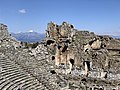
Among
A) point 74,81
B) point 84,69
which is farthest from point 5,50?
→ point 84,69

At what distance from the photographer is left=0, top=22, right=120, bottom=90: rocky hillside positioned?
19.6m

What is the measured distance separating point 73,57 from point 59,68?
458 centimetres

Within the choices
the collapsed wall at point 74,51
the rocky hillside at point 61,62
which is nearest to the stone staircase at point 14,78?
the rocky hillside at point 61,62

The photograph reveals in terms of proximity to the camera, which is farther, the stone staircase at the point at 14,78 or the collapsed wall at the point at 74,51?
the collapsed wall at the point at 74,51

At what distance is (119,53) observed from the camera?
43594 millimetres

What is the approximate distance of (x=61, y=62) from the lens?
117ft

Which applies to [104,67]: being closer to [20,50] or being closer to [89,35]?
[89,35]

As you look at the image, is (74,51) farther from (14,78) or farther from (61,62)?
(14,78)

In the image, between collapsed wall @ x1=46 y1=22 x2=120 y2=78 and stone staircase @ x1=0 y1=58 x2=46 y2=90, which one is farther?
collapsed wall @ x1=46 y1=22 x2=120 y2=78

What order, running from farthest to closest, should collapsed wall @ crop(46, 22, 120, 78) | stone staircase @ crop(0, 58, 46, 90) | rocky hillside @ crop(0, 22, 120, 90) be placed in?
collapsed wall @ crop(46, 22, 120, 78) < rocky hillside @ crop(0, 22, 120, 90) < stone staircase @ crop(0, 58, 46, 90)

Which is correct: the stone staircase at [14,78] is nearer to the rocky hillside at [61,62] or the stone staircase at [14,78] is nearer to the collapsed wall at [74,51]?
the rocky hillside at [61,62]

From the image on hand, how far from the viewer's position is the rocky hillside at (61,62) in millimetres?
19609

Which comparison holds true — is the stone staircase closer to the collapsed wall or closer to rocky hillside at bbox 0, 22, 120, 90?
rocky hillside at bbox 0, 22, 120, 90

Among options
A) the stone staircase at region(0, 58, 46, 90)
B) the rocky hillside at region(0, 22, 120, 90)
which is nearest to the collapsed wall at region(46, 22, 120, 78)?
the rocky hillside at region(0, 22, 120, 90)
